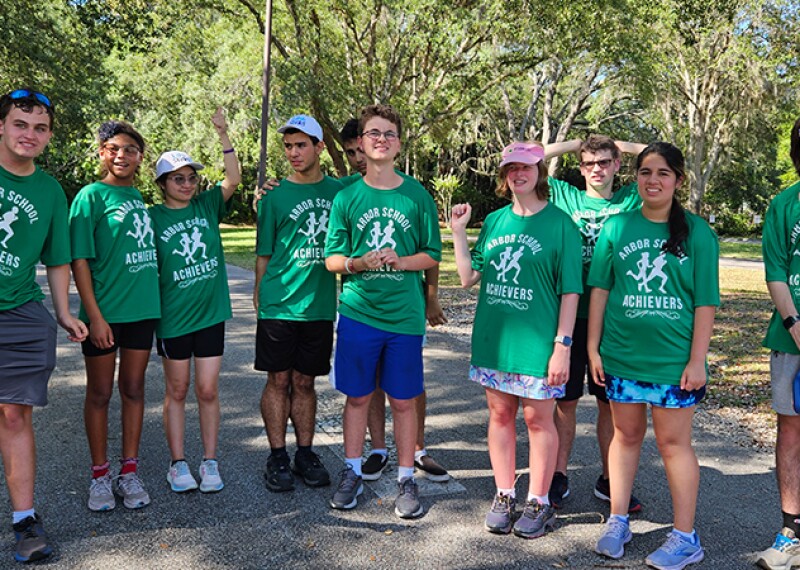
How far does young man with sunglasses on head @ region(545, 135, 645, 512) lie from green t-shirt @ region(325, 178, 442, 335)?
826 millimetres

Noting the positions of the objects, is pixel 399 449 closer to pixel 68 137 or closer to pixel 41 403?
pixel 41 403

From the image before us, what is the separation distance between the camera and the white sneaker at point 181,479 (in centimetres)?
414

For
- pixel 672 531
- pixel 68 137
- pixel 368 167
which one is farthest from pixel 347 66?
pixel 672 531

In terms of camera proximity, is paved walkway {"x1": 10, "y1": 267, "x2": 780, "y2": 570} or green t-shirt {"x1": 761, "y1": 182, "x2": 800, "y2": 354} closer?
paved walkway {"x1": 10, "y1": 267, "x2": 780, "y2": 570}

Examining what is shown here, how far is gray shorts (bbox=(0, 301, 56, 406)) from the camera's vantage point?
11.1 ft

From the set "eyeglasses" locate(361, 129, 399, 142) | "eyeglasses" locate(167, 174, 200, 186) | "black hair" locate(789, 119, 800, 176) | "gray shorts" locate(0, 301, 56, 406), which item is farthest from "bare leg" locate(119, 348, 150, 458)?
"black hair" locate(789, 119, 800, 176)

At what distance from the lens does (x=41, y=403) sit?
3506mm

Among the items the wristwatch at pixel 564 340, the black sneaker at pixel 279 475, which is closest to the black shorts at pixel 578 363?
the wristwatch at pixel 564 340

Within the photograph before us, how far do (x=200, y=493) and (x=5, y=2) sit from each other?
10.1m

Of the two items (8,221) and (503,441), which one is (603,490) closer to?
(503,441)

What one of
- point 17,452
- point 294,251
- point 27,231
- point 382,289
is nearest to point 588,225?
point 382,289

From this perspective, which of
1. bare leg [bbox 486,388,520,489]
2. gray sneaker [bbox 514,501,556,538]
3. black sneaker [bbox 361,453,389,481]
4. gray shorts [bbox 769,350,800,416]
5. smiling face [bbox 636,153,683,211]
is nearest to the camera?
smiling face [bbox 636,153,683,211]

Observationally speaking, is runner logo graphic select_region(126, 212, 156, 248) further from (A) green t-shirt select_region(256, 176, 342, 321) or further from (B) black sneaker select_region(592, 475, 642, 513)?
(B) black sneaker select_region(592, 475, 642, 513)

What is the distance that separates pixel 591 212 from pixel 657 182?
68 centimetres
